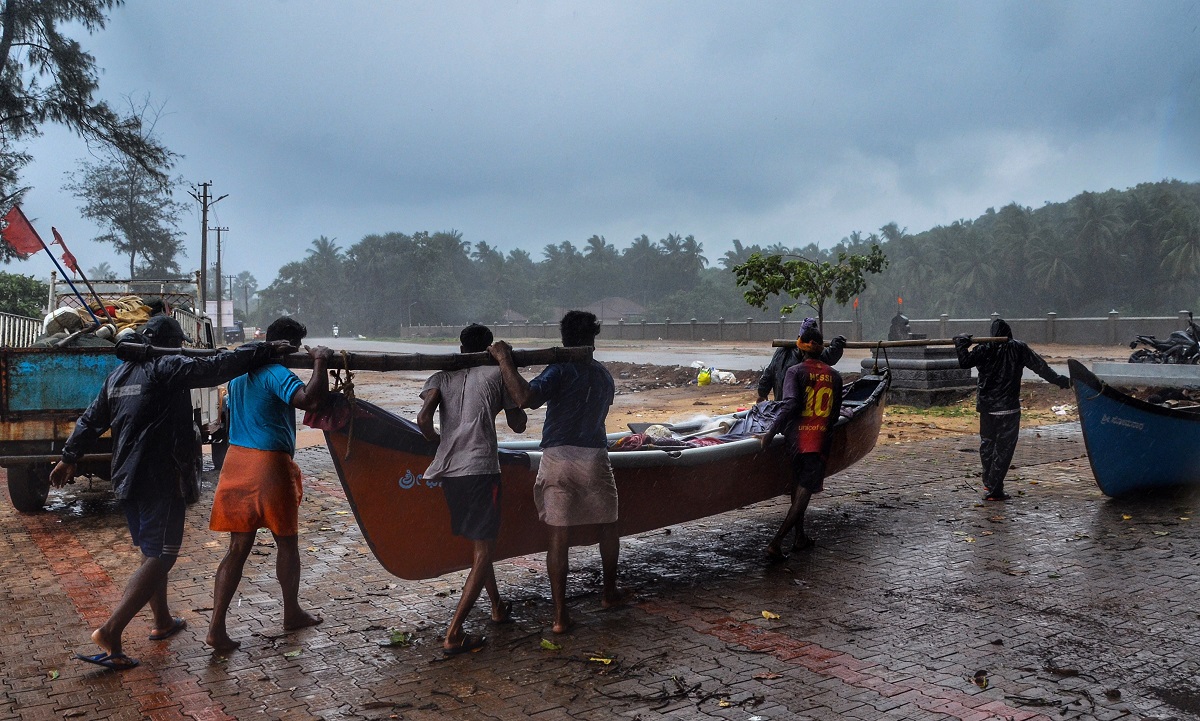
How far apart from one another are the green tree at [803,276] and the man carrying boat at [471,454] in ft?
42.2

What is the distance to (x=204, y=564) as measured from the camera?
6621mm

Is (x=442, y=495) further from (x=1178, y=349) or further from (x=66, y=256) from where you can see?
(x=1178, y=349)

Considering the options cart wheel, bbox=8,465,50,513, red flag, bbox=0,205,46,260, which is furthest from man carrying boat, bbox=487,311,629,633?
cart wheel, bbox=8,465,50,513

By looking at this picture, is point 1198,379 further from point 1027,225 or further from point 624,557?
point 1027,225

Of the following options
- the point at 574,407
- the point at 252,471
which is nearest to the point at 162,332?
the point at 252,471

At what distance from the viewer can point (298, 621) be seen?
201 inches

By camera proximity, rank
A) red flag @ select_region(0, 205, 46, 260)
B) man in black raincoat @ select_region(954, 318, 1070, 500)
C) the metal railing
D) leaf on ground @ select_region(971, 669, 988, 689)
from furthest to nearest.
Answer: the metal railing
man in black raincoat @ select_region(954, 318, 1070, 500)
red flag @ select_region(0, 205, 46, 260)
leaf on ground @ select_region(971, 669, 988, 689)

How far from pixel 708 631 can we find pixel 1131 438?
5204mm

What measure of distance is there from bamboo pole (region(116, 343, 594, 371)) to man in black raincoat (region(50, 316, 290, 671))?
1.9 inches

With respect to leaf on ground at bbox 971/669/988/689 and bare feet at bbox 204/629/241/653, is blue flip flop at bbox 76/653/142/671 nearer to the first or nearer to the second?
bare feet at bbox 204/629/241/653

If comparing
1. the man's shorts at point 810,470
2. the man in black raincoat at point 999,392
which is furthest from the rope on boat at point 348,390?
the man in black raincoat at point 999,392

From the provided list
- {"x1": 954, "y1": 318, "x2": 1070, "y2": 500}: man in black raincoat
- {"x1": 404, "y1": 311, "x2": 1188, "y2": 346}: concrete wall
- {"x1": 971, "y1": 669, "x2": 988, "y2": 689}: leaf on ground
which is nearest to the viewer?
{"x1": 971, "y1": 669, "x2": 988, "y2": 689}: leaf on ground

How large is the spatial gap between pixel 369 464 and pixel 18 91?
22.9m

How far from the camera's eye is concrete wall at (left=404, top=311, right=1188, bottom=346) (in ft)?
97.3
